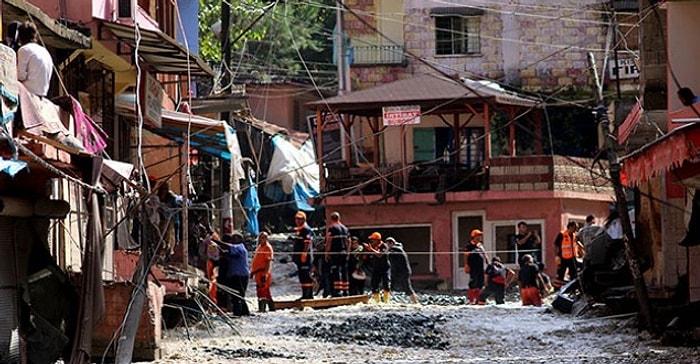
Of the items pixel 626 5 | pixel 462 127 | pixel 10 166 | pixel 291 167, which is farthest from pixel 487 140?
pixel 10 166

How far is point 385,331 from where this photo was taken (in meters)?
Result: 21.9

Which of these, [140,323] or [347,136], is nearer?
[140,323]

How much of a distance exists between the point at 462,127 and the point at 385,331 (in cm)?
2072

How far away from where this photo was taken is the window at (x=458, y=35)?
44.3 m

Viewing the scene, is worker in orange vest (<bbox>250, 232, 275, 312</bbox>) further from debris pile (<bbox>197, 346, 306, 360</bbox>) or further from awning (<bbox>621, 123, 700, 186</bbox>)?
awning (<bbox>621, 123, 700, 186</bbox>)

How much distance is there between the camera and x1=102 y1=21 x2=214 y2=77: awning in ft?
66.2

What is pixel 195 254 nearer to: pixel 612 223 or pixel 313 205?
pixel 612 223

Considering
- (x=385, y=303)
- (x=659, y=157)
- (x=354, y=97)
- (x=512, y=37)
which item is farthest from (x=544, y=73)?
(x=659, y=157)

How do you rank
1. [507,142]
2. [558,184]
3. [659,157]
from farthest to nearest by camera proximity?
[507,142], [558,184], [659,157]

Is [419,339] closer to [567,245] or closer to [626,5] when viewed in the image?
[567,245]

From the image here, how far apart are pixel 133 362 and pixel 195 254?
11.1 m

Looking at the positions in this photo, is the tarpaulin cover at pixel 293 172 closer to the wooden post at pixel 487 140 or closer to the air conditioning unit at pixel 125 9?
the wooden post at pixel 487 140

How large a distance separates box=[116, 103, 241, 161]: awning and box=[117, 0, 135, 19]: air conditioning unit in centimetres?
299

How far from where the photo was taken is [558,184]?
127 ft
